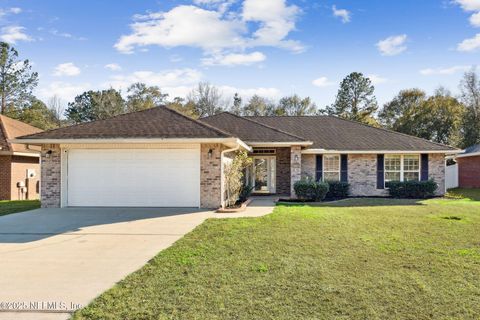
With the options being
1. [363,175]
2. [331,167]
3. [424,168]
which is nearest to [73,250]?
[331,167]

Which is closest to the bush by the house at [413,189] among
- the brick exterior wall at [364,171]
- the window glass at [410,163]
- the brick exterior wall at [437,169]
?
the brick exterior wall at [364,171]

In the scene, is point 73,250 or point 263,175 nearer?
point 73,250

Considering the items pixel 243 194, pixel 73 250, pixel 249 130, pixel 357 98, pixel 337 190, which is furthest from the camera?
pixel 357 98

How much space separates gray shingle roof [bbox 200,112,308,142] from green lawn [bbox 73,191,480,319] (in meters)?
8.28

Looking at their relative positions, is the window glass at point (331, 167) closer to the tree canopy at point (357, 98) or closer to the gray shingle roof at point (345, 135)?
the gray shingle roof at point (345, 135)

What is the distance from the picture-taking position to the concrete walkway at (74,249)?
4.48 meters

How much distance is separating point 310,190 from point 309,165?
2.91 m

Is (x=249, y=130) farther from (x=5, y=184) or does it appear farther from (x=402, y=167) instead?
(x=5, y=184)

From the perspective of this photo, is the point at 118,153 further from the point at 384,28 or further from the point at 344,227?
the point at 384,28

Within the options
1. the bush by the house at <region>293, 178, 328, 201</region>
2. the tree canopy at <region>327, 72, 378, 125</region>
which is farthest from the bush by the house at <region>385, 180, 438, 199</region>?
the tree canopy at <region>327, 72, 378, 125</region>

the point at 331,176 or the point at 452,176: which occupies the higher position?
the point at 331,176

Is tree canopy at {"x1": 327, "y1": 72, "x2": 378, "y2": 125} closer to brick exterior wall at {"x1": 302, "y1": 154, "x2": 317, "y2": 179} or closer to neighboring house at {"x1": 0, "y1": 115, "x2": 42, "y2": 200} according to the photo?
brick exterior wall at {"x1": 302, "y1": 154, "x2": 317, "y2": 179}

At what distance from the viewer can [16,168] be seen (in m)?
17.8

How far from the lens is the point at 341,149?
60.3 feet
